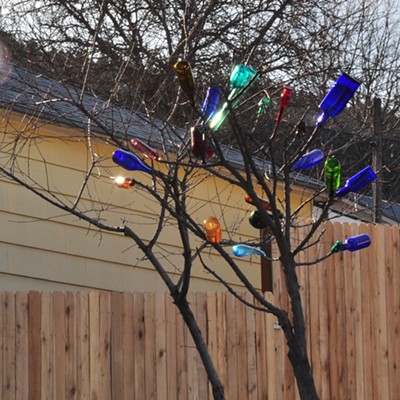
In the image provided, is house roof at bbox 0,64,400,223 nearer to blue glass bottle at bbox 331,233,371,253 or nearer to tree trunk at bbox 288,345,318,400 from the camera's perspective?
blue glass bottle at bbox 331,233,371,253

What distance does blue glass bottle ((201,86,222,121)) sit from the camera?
4309 millimetres

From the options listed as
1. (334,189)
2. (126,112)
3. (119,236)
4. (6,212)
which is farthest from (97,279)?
(334,189)

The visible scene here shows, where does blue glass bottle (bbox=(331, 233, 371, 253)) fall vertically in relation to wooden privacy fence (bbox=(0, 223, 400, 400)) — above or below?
above

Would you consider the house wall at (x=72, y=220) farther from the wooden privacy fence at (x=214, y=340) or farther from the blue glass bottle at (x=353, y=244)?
the blue glass bottle at (x=353, y=244)

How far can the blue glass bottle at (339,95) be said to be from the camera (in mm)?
4145

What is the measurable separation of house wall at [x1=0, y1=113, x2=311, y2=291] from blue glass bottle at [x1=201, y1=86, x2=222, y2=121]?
243 centimetres

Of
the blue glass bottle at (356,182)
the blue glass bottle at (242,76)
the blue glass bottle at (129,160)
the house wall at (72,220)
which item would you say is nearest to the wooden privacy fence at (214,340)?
the house wall at (72,220)

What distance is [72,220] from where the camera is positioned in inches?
304

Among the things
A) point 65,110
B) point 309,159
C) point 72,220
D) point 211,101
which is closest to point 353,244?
point 309,159

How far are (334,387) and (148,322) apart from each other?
1.76m

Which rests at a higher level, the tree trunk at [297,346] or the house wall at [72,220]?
the house wall at [72,220]

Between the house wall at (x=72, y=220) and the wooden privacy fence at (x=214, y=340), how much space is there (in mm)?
547

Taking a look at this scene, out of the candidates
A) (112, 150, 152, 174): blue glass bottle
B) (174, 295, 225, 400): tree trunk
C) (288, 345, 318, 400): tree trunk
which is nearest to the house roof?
(174, 295, 225, 400): tree trunk

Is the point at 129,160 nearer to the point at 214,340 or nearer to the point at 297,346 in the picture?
the point at 297,346
